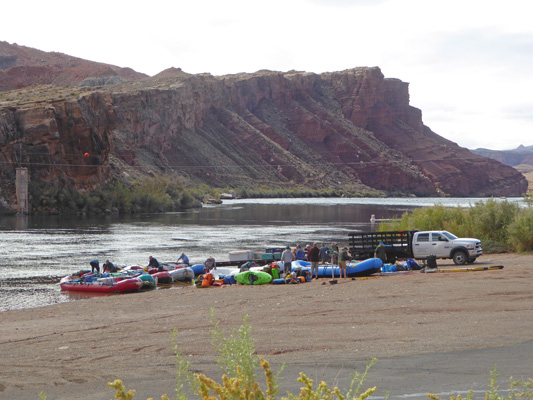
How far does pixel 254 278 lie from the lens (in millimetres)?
25328

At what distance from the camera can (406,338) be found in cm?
1201

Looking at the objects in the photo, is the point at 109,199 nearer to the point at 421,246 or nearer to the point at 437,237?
the point at 421,246

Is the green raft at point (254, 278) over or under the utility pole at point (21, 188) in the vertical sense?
under

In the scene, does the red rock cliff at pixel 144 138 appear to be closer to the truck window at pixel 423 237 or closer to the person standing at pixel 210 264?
the person standing at pixel 210 264

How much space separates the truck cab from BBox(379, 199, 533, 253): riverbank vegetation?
170 inches

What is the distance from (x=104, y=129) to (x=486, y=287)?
89668 mm

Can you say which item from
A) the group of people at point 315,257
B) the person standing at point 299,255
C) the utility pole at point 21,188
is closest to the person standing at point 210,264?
the group of people at point 315,257

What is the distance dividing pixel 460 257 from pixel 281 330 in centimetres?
1490

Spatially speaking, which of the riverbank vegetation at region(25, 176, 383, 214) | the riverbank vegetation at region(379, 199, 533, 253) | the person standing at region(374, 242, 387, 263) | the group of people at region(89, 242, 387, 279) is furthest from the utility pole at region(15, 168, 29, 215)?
the person standing at region(374, 242, 387, 263)

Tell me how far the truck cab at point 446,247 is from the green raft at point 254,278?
22.0ft

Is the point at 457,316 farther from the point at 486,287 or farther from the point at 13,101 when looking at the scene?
the point at 13,101

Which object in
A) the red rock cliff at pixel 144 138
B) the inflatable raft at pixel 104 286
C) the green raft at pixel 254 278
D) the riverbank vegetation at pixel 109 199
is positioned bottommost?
the inflatable raft at pixel 104 286

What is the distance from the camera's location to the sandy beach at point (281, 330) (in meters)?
10.2

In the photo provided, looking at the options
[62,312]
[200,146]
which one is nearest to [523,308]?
[62,312]
